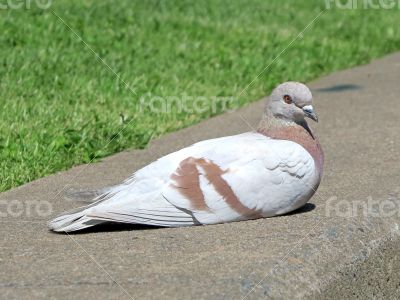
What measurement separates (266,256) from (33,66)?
13.6 feet

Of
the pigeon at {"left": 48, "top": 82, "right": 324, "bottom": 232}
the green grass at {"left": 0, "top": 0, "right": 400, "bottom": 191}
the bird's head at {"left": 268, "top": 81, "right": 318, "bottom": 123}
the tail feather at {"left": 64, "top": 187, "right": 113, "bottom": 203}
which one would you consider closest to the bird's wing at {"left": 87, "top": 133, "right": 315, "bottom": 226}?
the pigeon at {"left": 48, "top": 82, "right": 324, "bottom": 232}

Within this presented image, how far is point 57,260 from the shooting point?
4.22 meters

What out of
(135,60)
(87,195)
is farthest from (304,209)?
(135,60)

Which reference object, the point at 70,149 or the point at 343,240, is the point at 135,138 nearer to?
the point at 70,149

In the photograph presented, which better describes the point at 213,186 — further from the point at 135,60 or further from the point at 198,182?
the point at 135,60

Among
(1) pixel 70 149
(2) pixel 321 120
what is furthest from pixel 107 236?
(2) pixel 321 120

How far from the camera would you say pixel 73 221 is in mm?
4594

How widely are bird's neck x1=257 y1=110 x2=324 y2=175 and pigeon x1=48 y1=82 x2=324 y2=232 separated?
106mm

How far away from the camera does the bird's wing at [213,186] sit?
180 inches

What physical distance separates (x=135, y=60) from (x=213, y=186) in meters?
3.98

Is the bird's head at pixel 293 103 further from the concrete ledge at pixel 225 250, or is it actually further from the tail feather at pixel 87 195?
the tail feather at pixel 87 195

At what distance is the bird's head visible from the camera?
4992mm

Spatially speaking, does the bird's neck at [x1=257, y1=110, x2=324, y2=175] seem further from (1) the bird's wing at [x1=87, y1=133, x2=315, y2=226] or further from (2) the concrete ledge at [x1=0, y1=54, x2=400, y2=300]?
(2) the concrete ledge at [x1=0, y1=54, x2=400, y2=300]

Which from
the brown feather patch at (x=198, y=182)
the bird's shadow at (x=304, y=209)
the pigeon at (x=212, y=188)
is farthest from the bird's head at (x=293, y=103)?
the brown feather patch at (x=198, y=182)
